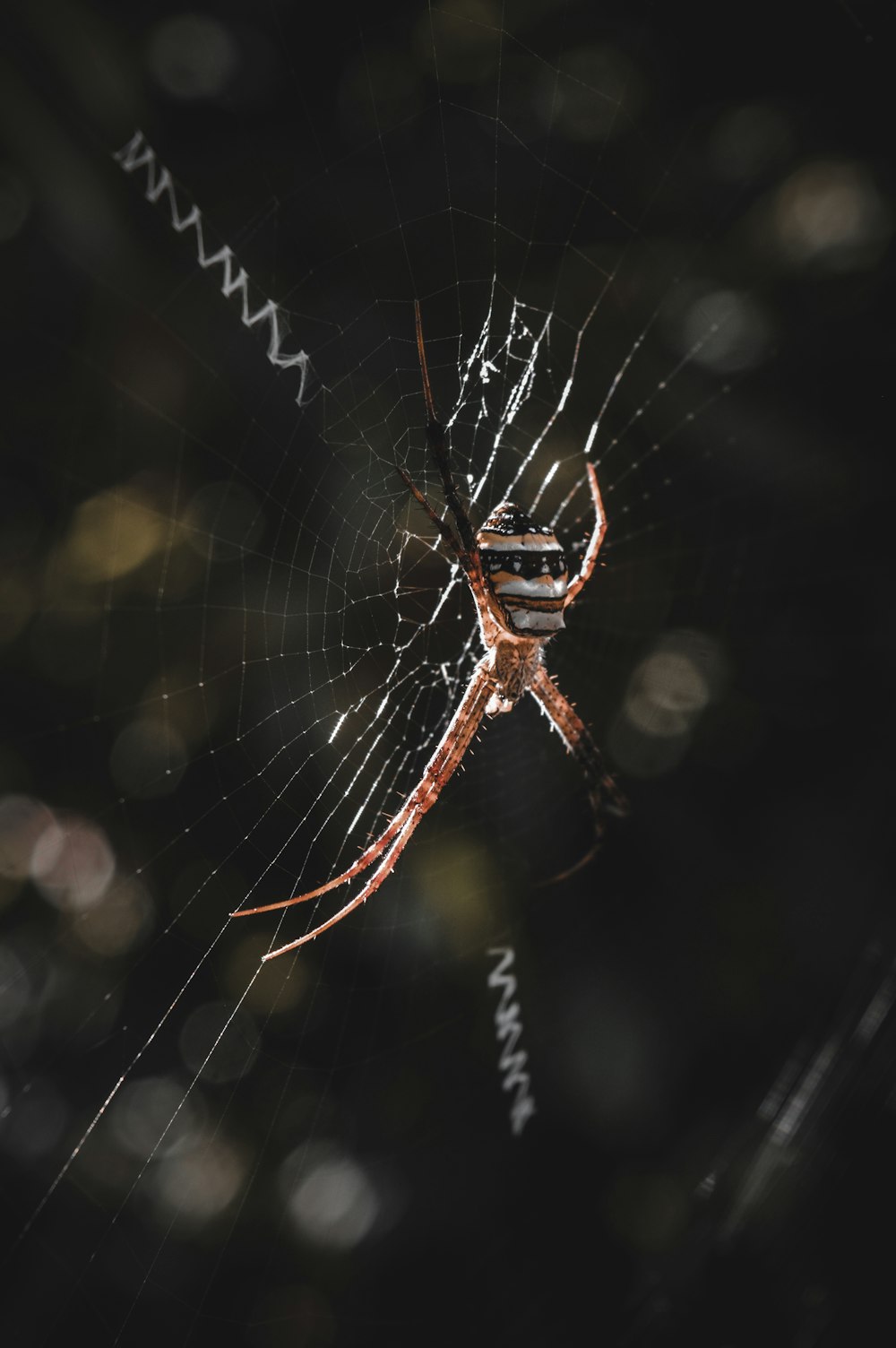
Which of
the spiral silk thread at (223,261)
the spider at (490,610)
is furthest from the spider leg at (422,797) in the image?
the spiral silk thread at (223,261)

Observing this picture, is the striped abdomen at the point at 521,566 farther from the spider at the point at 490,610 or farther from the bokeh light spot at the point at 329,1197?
the bokeh light spot at the point at 329,1197

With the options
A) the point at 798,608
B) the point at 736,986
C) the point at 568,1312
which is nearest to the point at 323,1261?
the point at 568,1312

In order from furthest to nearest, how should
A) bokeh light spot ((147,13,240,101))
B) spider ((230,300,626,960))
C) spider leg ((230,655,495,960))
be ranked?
bokeh light spot ((147,13,240,101)), spider leg ((230,655,495,960)), spider ((230,300,626,960))

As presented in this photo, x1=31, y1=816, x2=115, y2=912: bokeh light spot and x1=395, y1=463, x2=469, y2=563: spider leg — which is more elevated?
x1=395, y1=463, x2=469, y2=563: spider leg

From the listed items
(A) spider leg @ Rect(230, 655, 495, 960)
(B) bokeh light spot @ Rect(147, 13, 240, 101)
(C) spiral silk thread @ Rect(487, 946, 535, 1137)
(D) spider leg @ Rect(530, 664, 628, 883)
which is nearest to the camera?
(A) spider leg @ Rect(230, 655, 495, 960)

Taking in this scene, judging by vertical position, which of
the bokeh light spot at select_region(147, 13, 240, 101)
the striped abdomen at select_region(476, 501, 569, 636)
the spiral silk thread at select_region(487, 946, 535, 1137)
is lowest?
the spiral silk thread at select_region(487, 946, 535, 1137)

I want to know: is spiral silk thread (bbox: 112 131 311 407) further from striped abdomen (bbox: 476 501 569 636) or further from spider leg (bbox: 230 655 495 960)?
spider leg (bbox: 230 655 495 960)

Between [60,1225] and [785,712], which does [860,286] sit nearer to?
[785,712]

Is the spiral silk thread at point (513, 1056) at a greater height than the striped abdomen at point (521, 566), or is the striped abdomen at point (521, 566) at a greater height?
the striped abdomen at point (521, 566)

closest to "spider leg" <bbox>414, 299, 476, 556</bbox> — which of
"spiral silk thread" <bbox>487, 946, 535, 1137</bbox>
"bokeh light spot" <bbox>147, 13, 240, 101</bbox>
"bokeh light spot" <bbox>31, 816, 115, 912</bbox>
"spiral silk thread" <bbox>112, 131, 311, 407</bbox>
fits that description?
"spiral silk thread" <bbox>112, 131, 311, 407</bbox>

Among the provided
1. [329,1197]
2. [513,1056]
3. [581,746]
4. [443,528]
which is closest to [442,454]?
[443,528]
